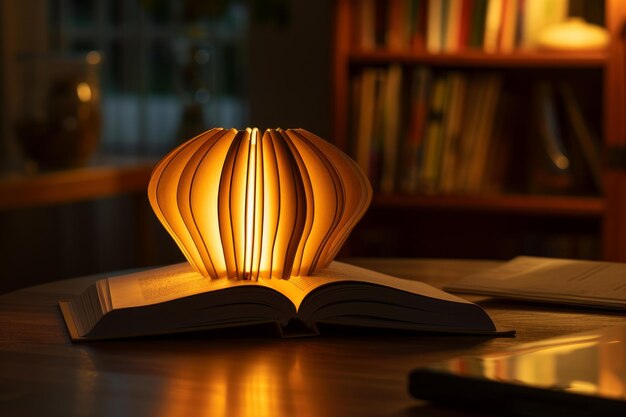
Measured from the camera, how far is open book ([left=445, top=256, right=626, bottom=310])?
1.10 meters

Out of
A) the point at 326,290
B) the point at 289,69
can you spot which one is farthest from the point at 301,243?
the point at 289,69

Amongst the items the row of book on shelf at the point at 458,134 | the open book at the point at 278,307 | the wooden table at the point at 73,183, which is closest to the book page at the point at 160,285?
the open book at the point at 278,307

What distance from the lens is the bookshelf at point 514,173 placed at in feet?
7.75

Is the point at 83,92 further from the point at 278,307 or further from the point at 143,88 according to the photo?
the point at 278,307

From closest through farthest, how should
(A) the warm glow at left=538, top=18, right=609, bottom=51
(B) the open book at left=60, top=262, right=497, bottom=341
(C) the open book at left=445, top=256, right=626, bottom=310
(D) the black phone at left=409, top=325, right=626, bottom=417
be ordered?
(D) the black phone at left=409, top=325, right=626, bottom=417 → (B) the open book at left=60, top=262, right=497, bottom=341 → (C) the open book at left=445, top=256, right=626, bottom=310 → (A) the warm glow at left=538, top=18, right=609, bottom=51

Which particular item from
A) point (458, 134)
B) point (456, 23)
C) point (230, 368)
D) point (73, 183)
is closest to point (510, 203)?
point (458, 134)

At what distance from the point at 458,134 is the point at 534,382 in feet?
6.02

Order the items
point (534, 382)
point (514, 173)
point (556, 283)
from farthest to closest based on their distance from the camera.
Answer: point (514, 173), point (556, 283), point (534, 382)

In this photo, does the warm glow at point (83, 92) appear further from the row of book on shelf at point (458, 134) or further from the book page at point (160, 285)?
the book page at point (160, 285)

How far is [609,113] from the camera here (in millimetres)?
2346

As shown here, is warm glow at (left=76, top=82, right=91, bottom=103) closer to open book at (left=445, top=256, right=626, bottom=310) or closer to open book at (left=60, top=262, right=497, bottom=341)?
open book at (left=445, top=256, right=626, bottom=310)

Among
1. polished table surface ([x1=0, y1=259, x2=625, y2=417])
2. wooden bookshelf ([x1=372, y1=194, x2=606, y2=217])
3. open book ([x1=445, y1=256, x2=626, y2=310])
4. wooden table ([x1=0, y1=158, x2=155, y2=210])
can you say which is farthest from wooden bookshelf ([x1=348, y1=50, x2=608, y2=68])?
polished table surface ([x1=0, y1=259, x2=625, y2=417])

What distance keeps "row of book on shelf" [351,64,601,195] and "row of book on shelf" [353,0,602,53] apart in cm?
7

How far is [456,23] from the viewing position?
2.47 m
